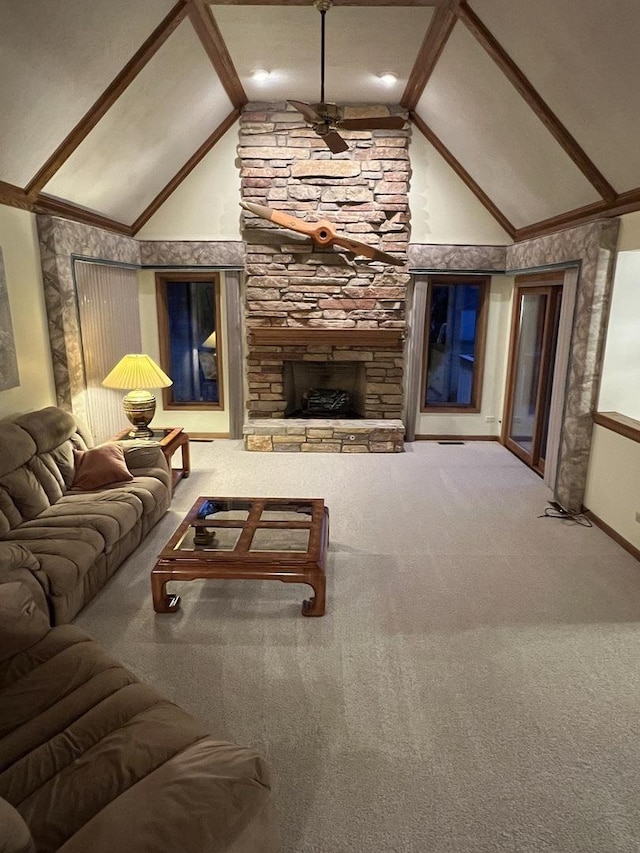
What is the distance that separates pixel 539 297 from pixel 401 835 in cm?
518

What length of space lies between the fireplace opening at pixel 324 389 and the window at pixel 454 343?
0.86 meters

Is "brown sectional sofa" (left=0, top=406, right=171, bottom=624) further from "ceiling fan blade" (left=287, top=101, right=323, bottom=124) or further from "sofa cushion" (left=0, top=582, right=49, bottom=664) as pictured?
"ceiling fan blade" (left=287, top=101, right=323, bottom=124)

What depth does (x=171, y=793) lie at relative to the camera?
1.47 meters

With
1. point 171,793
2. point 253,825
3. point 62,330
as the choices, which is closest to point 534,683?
point 253,825

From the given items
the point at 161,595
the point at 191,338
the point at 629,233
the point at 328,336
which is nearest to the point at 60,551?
the point at 161,595

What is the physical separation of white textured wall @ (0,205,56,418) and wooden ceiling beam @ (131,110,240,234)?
216cm

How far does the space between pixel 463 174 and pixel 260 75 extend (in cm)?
239

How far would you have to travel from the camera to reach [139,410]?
184 inches

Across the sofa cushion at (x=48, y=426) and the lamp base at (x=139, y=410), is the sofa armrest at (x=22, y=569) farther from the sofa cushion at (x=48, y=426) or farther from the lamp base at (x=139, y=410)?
the lamp base at (x=139, y=410)

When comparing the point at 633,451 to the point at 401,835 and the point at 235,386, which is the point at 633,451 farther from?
the point at 235,386

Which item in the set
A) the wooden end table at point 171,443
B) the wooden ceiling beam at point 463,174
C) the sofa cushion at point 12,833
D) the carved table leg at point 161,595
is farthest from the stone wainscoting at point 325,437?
the sofa cushion at point 12,833

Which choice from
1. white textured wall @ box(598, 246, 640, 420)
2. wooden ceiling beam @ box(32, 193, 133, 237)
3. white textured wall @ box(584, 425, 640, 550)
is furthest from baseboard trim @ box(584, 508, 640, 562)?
wooden ceiling beam @ box(32, 193, 133, 237)

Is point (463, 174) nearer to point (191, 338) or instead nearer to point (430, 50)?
point (430, 50)

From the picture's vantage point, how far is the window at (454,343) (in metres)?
6.50
